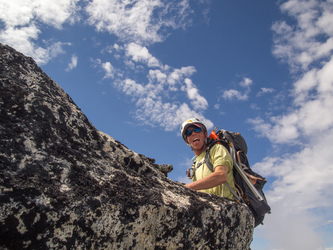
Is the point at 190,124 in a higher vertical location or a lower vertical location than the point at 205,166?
higher

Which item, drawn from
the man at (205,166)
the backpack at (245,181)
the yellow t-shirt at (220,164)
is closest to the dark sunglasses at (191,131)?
the man at (205,166)

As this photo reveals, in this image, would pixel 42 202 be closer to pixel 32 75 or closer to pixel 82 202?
pixel 82 202

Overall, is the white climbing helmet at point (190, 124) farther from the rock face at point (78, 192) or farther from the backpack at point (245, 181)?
the rock face at point (78, 192)

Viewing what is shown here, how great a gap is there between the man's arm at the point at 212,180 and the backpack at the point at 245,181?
0.53m

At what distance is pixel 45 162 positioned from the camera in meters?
2.64

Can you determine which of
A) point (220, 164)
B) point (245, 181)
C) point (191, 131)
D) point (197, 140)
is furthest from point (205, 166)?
point (191, 131)

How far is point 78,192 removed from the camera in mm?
2543

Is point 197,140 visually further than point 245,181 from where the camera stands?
Yes

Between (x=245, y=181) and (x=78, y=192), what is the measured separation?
17.0ft

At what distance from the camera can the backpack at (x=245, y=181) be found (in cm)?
626

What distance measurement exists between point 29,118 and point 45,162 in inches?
27.2

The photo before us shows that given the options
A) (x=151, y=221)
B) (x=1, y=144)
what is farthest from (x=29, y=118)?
(x=151, y=221)

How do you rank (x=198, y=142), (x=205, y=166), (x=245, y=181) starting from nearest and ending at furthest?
(x=245, y=181)
(x=205, y=166)
(x=198, y=142)

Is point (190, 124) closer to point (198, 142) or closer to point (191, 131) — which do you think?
point (191, 131)
